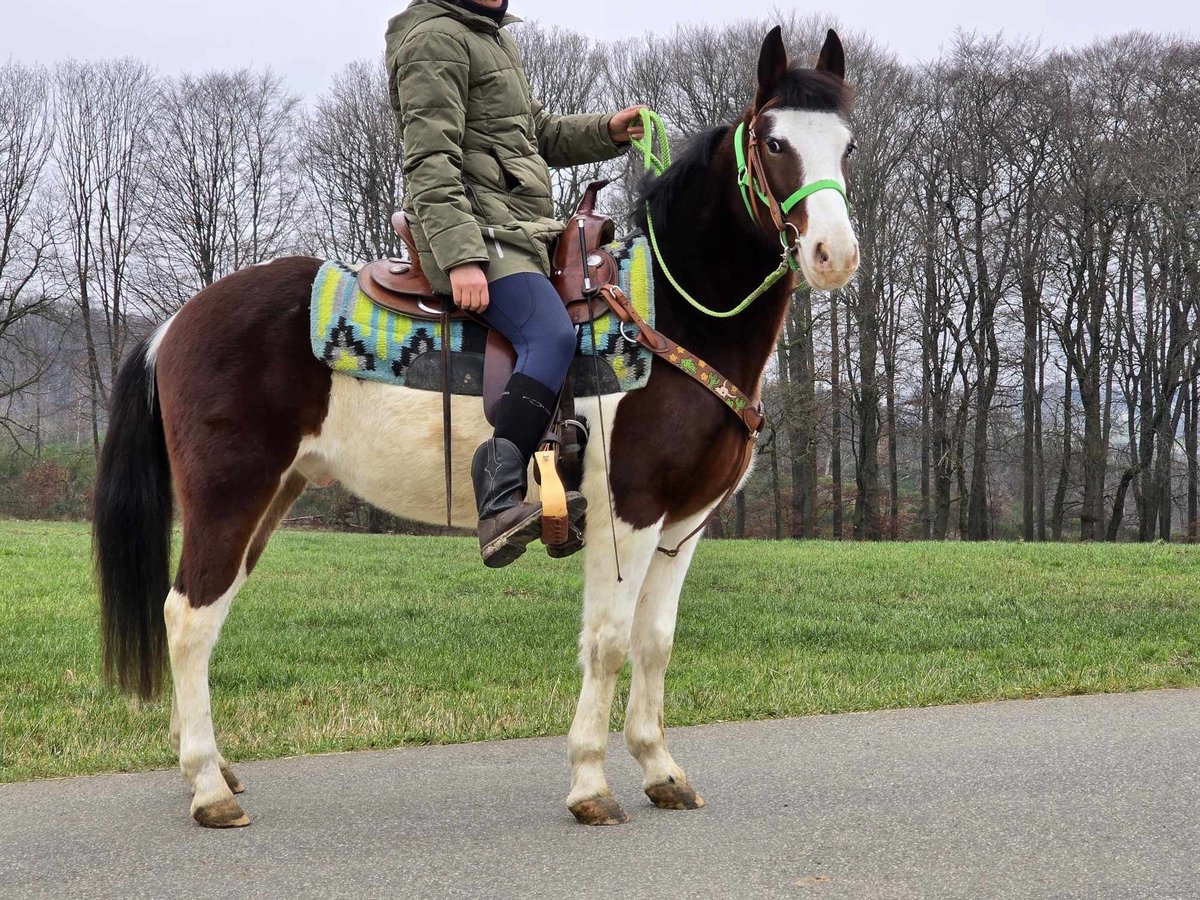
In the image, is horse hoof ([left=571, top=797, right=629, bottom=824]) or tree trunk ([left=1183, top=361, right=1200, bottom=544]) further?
tree trunk ([left=1183, top=361, right=1200, bottom=544])

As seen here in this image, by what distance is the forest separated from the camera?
30.1m

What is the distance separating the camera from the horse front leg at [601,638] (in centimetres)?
408

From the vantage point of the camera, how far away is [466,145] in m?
4.36

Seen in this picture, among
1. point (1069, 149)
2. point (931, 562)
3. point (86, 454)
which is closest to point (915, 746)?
point (931, 562)

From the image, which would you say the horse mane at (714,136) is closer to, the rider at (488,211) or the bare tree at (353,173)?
the rider at (488,211)

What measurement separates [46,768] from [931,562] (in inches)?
505

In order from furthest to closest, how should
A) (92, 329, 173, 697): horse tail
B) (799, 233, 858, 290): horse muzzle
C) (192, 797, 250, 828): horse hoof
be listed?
(92, 329, 173, 697): horse tail, (192, 797, 250, 828): horse hoof, (799, 233, 858, 290): horse muzzle

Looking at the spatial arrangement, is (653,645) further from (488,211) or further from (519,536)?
(488,211)

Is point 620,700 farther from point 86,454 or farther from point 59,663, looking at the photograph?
point 86,454

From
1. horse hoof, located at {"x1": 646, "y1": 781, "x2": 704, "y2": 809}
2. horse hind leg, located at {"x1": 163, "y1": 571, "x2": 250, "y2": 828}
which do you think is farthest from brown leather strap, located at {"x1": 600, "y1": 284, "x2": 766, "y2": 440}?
horse hind leg, located at {"x1": 163, "y1": 571, "x2": 250, "y2": 828}

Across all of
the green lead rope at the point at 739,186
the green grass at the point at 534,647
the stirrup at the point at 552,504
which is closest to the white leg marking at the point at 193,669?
the green grass at the point at 534,647

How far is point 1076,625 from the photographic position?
9234 millimetres

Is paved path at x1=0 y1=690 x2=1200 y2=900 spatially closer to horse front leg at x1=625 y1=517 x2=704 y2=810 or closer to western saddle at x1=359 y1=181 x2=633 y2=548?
horse front leg at x1=625 y1=517 x2=704 y2=810

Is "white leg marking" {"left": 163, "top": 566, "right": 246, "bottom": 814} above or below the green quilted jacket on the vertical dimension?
below
